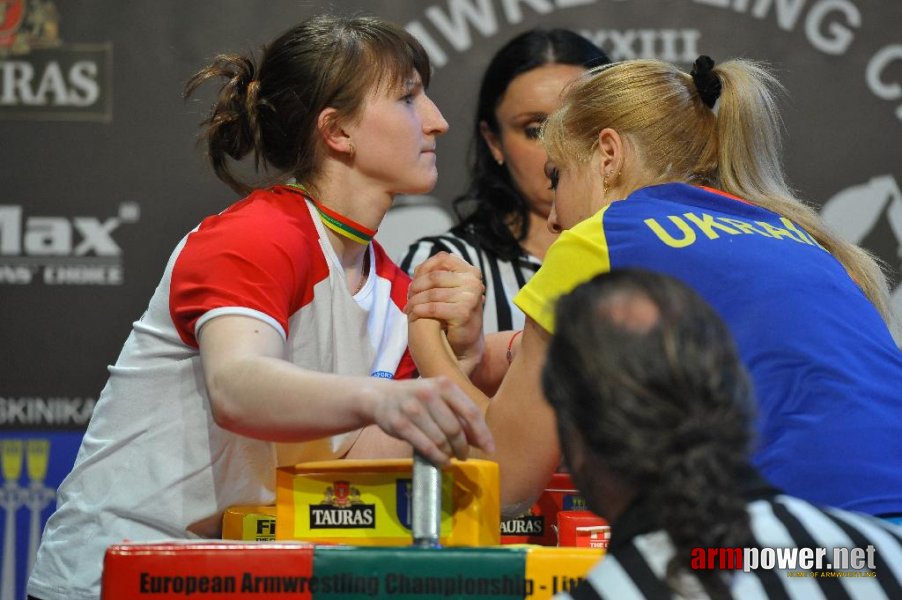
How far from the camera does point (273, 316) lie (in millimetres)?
1409

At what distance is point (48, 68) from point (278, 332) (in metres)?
1.87

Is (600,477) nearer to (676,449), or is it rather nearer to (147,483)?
(676,449)

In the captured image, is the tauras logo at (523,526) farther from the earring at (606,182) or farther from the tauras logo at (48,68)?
the tauras logo at (48,68)

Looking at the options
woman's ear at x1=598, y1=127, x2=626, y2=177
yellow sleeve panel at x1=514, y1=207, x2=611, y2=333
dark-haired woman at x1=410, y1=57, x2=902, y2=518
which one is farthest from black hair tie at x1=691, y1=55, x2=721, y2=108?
yellow sleeve panel at x1=514, y1=207, x2=611, y2=333

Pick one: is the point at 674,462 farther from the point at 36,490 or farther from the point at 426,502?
the point at 36,490

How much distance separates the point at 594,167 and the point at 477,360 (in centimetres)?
34

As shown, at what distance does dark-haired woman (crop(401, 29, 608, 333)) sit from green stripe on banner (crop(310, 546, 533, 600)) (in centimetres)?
145

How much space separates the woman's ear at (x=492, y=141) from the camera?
8.86 feet

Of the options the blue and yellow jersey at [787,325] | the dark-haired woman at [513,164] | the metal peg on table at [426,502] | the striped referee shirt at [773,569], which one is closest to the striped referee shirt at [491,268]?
the dark-haired woman at [513,164]

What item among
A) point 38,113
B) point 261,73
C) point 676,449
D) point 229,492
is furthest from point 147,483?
point 38,113

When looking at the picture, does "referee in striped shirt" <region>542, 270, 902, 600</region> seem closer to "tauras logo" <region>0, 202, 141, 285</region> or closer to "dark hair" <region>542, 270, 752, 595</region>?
"dark hair" <region>542, 270, 752, 595</region>

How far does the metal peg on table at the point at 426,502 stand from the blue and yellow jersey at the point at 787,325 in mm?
307

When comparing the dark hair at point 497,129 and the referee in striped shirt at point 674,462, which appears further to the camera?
the dark hair at point 497,129

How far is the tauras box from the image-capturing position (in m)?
1.25
